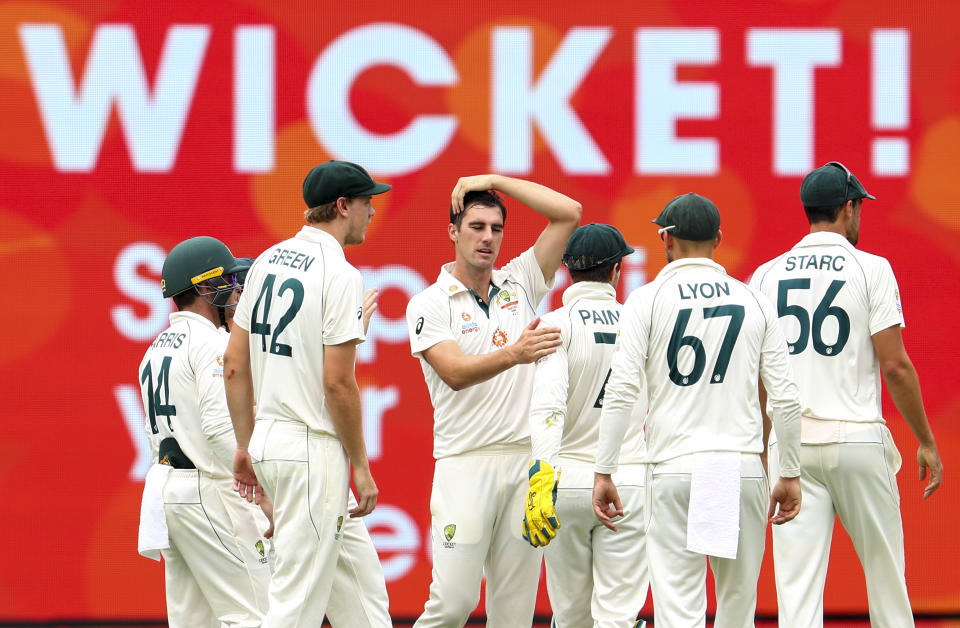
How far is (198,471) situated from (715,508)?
8.02 ft

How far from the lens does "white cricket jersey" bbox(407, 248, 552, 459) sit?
5.12 meters

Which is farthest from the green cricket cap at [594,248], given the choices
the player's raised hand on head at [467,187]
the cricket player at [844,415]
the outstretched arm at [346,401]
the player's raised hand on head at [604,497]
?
the outstretched arm at [346,401]

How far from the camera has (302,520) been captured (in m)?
4.59

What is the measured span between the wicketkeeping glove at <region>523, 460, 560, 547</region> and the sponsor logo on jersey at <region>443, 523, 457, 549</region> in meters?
0.44

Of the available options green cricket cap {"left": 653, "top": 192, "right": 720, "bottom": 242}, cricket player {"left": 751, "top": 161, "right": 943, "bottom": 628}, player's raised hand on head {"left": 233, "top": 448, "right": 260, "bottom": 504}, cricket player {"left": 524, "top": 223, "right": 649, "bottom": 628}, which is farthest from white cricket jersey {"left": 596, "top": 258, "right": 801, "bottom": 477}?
player's raised hand on head {"left": 233, "top": 448, "right": 260, "bottom": 504}

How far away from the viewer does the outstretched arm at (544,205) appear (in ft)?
17.2

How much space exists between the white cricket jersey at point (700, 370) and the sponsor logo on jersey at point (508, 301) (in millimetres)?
755

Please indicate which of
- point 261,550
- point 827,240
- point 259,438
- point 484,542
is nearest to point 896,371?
point 827,240

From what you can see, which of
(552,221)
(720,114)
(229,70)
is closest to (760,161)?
(720,114)

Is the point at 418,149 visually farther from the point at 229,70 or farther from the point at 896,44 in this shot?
the point at 896,44

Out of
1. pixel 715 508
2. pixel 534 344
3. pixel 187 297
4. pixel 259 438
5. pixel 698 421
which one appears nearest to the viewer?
pixel 715 508

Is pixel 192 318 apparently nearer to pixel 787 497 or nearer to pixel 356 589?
pixel 356 589

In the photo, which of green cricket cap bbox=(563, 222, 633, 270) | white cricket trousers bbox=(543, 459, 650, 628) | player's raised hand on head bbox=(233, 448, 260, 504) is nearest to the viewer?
player's raised hand on head bbox=(233, 448, 260, 504)

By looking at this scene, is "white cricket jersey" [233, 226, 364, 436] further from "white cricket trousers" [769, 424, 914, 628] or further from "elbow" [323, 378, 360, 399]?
"white cricket trousers" [769, 424, 914, 628]
